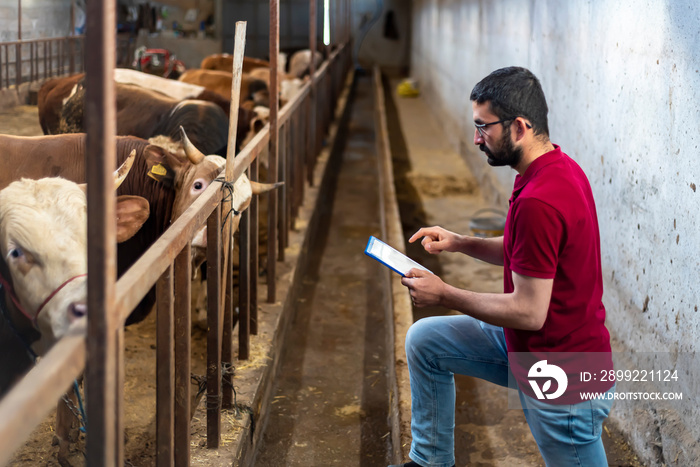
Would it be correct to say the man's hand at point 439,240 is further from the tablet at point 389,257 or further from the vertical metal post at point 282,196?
the vertical metal post at point 282,196

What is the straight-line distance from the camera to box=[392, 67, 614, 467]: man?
1986 mm

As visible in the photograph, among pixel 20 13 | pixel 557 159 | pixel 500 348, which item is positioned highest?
pixel 20 13

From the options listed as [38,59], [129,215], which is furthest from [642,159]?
[38,59]

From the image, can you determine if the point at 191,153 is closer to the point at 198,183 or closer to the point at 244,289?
the point at 198,183

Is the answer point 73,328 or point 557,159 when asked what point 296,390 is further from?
point 73,328

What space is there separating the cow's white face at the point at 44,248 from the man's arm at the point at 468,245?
1.15m

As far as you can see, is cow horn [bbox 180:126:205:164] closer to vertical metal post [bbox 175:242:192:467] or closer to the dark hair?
vertical metal post [bbox 175:242:192:467]

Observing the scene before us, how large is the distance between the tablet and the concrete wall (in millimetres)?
1132

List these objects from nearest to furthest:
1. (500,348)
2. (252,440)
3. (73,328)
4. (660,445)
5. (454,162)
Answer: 1. (73,328)
2. (500,348)
3. (660,445)
4. (252,440)
5. (454,162)

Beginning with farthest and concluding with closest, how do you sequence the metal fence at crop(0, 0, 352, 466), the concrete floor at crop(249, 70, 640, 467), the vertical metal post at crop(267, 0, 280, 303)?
the vertical metal post at crop(267, 0, 280, 303)
the concrete floor at crop(249, 70, 640, 467)
the metal fence at crop(0, 0, 352, 466)

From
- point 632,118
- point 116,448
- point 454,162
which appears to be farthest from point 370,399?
point 454,162

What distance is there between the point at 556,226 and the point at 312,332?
291 centimetres

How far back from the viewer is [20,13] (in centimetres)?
411

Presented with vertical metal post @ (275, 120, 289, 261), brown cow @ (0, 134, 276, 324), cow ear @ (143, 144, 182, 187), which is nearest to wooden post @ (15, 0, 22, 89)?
brown cow @ (0, 134, 276, 324)
